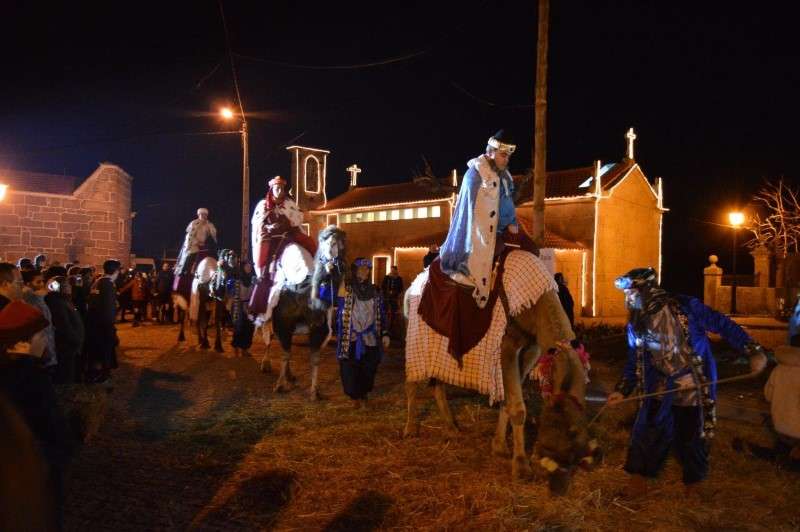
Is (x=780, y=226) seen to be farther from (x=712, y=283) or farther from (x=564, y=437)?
(x=564, y=437)

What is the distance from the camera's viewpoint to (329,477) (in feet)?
17.5

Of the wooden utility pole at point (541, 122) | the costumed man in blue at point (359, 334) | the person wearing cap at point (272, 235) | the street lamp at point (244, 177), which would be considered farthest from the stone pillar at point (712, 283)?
the costumed man in blue at point (359, 334)

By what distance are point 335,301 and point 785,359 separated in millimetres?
5302

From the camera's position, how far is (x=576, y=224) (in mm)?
25922

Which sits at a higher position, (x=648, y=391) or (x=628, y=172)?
(x=628, y=172)

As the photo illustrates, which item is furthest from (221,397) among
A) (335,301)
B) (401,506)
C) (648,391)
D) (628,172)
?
(628,172)

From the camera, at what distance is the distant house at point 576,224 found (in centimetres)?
2544

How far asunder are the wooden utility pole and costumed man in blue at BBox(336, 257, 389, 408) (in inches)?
140

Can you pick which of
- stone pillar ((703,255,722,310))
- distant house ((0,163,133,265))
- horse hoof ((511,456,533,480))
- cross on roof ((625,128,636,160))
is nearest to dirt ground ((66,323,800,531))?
horse hoof ((511,456,533,480))

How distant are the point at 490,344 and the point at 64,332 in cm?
498

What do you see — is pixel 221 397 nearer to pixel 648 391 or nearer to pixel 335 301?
pixel 335 301

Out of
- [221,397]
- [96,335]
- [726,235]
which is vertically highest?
[726,235]

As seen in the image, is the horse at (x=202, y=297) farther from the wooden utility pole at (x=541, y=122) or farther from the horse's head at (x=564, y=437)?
the horse's head at (x=564, y=437)

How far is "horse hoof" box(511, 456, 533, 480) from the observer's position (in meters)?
5.28
